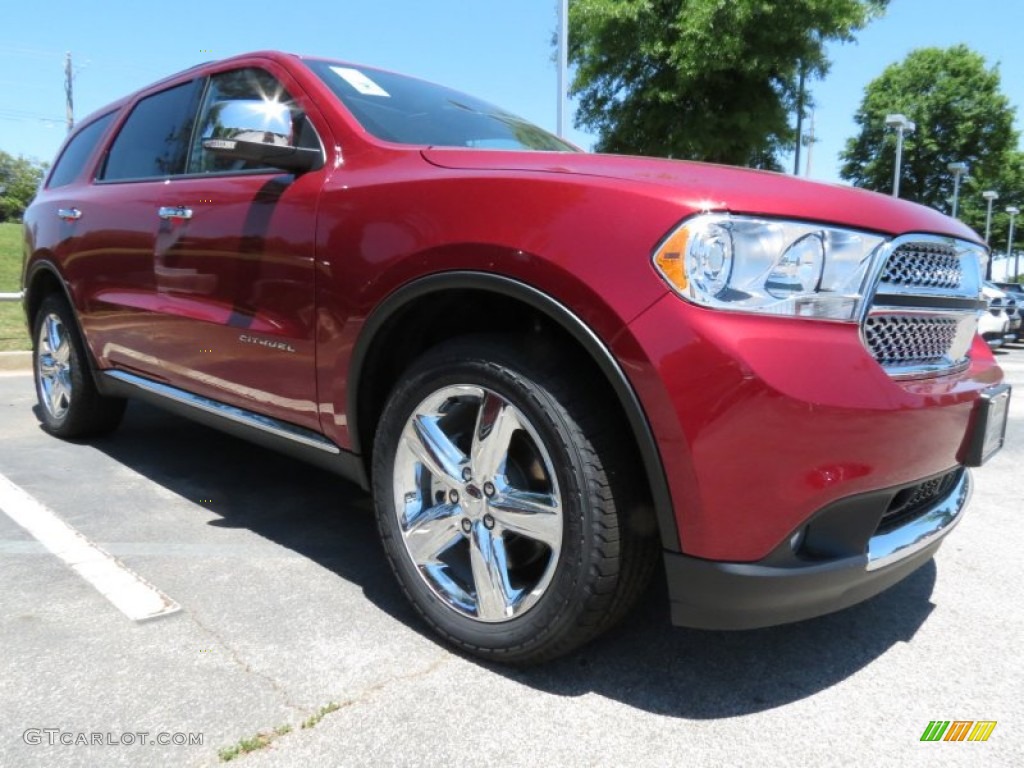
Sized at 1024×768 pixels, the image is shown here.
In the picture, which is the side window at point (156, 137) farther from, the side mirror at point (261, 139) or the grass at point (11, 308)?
the grass at point (11, 308)

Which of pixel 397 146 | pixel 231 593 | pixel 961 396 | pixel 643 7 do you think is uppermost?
pixel 643 7

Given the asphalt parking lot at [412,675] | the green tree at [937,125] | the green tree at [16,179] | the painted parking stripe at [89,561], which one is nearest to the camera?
the asphalt parking lot at [412,675]

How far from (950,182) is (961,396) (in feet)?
132

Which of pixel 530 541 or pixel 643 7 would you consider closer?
pixel 530 541

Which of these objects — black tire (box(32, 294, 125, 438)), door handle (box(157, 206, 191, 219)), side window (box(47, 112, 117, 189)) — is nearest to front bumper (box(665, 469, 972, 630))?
door handle (box(157, 206, 191, 219))

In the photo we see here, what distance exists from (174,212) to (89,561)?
4.41 feet

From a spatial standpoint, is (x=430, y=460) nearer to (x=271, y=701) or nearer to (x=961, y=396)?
(x=271, y=701)

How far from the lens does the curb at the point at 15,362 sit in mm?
6895

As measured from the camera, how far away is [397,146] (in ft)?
7.75

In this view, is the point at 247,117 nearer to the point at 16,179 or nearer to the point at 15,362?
Answer: the point at 15,362

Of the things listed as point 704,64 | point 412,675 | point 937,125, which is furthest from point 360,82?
point 937,125

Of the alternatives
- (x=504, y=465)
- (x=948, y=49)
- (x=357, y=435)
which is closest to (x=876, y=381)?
(x=504, y=465)

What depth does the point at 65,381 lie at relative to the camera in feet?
14.1

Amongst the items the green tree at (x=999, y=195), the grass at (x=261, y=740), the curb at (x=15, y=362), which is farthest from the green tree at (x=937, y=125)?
the grass at (x=261, y=740)
